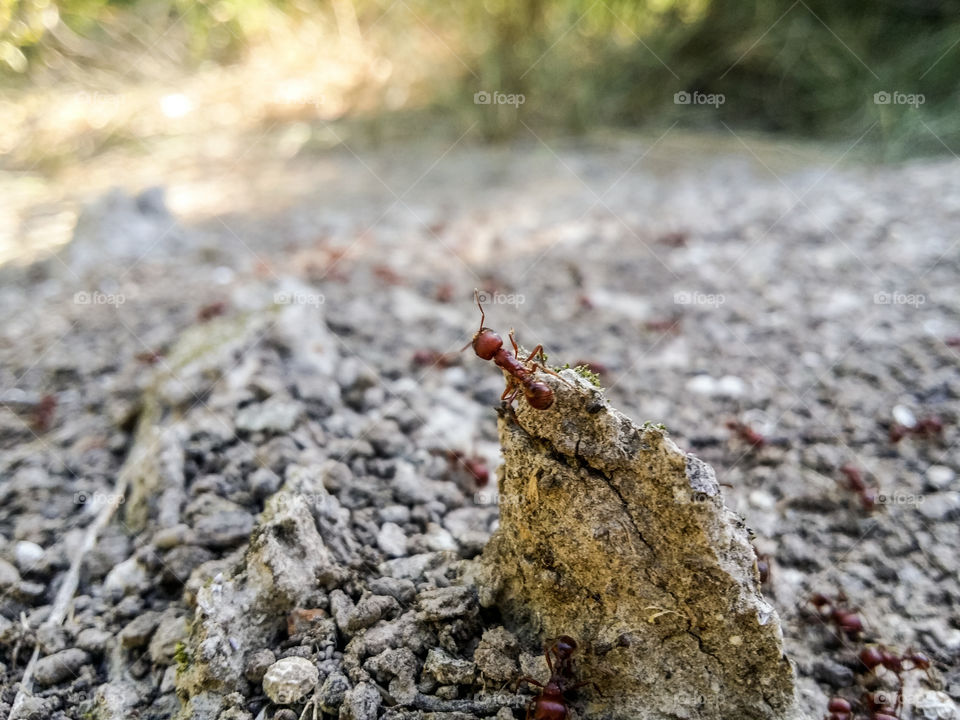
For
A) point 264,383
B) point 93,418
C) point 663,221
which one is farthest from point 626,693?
point 663,221

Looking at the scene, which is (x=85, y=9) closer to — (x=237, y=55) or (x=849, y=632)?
(x=237, y=55)

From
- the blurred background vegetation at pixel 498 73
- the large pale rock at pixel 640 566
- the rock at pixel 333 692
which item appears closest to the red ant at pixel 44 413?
the rock at pixel 333 692

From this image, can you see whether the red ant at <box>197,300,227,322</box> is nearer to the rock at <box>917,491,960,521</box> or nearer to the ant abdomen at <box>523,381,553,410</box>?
the ant abdomen at <box>523,381,553,410</box>

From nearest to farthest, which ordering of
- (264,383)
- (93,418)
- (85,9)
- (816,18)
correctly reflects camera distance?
(264,383), (93,418), (85,9), (816,18)

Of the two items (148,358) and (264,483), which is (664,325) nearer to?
(264,483)

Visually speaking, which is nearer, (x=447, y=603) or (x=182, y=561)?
(x=447, y=603)

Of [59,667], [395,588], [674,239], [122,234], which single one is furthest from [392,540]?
[122,234]

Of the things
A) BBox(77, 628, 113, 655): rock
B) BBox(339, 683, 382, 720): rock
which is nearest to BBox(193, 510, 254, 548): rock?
BBox(77, 628, 113, 655): rock
